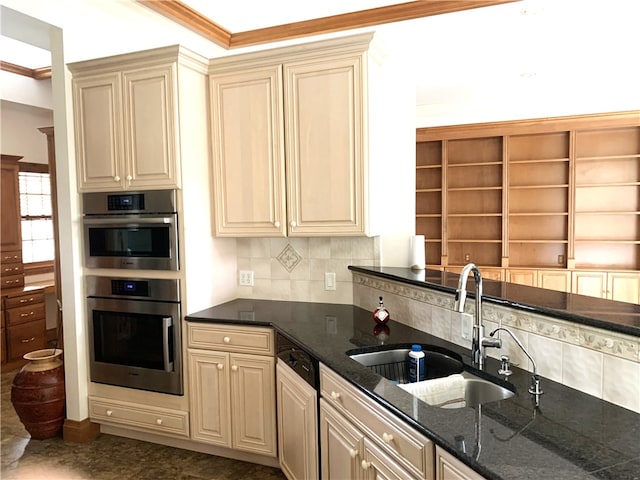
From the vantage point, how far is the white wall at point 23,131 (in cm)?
500

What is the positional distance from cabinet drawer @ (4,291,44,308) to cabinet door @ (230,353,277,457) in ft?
10.1

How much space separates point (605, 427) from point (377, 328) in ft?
4.36

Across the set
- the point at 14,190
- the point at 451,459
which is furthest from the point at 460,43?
the point at 14,190

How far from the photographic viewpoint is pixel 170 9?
10.3 feet

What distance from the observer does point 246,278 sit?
3445 mm

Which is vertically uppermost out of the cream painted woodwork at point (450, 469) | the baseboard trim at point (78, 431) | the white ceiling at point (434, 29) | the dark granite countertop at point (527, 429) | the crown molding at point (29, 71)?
the crown molding at point (29, 71)

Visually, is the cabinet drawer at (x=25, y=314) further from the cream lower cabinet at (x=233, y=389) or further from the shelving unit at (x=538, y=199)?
the shelving unit at (x=538, y=199)

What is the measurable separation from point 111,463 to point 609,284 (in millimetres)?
5180

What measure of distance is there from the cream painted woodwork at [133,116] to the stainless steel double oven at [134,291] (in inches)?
5.1

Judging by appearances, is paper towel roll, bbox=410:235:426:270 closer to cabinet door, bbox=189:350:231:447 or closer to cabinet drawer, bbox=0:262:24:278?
cabinet door, bbox=189:350:231:447

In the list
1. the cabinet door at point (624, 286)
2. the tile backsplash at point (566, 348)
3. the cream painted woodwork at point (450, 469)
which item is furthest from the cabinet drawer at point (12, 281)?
the cabinet door at point (624, 286)

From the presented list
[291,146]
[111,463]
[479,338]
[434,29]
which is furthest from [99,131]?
[479,338]

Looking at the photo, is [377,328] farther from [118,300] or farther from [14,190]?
[14,190]

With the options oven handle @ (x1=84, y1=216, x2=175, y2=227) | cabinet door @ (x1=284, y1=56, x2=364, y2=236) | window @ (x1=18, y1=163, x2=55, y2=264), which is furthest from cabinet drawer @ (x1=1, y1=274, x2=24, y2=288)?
cabinet door @ (x1=284, y1=56, x2=364, y2=236)
